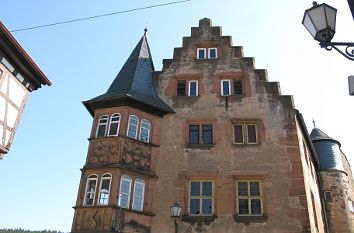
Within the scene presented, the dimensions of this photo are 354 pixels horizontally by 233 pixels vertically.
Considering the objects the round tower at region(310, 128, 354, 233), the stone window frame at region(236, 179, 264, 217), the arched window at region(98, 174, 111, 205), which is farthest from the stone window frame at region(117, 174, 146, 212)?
the round tower at region(310, 128, 354, 233)

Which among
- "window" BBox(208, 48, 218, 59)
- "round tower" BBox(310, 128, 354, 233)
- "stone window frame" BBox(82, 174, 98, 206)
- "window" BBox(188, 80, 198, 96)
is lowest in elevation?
"stone window frame" BBox(82, 174, 98, 206)

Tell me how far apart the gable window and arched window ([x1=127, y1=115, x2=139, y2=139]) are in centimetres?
362

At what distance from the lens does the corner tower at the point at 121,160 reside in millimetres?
15047

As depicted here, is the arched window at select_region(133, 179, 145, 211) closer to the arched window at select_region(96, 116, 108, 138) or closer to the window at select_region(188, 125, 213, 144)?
the arched window at select_region(96, 116, 108, 138)

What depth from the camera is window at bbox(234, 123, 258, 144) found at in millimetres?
17828

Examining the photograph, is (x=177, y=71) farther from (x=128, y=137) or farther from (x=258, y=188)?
(x=258, y=188)

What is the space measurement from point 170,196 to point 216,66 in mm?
7981

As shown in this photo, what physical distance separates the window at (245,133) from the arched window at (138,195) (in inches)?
204

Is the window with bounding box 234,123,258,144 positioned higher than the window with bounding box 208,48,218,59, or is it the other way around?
the window with bounding box 208,48,218,59

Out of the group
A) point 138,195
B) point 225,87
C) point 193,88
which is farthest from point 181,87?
point 138,195

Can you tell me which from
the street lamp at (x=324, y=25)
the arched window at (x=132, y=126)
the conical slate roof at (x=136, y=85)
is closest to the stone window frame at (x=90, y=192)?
the arched window at (x=132, y=126)

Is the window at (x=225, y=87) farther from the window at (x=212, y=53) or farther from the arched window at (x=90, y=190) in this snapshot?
the arched window at (x=90, y=190)

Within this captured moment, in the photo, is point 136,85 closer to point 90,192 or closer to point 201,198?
point 90,192

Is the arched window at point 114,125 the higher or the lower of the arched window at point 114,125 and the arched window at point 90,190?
the higher
